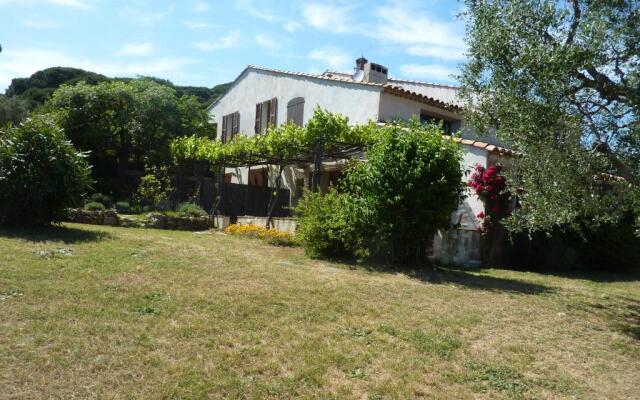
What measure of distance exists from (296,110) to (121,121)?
8528mm

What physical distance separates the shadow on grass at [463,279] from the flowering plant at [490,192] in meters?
2.23

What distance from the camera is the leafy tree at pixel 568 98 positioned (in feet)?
22.2

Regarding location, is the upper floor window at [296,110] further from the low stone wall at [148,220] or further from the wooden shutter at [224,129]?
the wooden shutter at [224,129]

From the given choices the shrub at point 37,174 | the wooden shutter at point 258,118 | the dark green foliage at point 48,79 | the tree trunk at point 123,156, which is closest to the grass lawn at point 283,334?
the shrub at point 37,174

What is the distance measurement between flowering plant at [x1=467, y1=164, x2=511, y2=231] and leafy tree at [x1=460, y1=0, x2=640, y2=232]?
14.7 feet

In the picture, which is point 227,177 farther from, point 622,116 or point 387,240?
point 622,116

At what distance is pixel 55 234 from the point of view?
1059cm

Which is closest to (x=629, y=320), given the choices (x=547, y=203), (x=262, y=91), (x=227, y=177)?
(x=547, y=203)

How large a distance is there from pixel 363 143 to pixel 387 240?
4.00 metres

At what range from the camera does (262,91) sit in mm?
22016

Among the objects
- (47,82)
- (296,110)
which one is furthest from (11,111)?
(296,110)

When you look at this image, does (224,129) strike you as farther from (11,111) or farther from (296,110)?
(11,111)

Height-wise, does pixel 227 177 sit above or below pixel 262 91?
below

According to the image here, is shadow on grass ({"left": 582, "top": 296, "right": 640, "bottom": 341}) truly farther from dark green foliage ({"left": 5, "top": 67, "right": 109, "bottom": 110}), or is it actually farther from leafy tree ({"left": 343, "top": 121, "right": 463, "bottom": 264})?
dark green foliage ({"left": 5, "top": 67, "right": 109, "bottom": 110})
